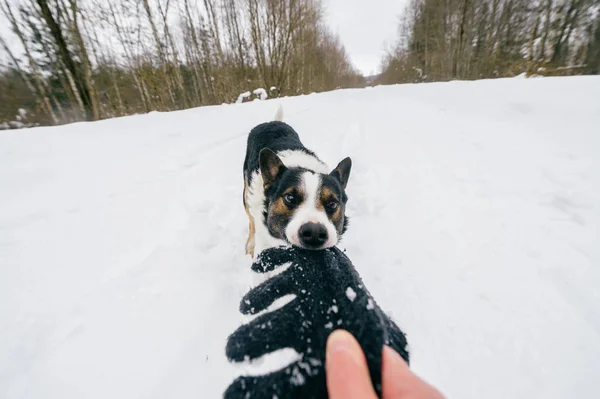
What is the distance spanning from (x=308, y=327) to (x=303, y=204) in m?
1.34

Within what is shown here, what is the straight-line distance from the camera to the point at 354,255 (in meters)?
2.76

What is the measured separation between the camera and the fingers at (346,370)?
71 centimetres

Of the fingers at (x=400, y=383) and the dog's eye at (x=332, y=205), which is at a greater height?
the fingers at (x=400, y=383)

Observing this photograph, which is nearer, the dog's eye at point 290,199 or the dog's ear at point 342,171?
the dog's eye at point 290,199

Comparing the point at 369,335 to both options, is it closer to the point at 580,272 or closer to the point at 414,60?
the point at 580,272

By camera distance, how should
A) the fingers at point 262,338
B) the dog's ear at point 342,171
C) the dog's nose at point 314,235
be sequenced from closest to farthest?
1. the fingers at point 262,338
2. the dog's nose at point 314,235
3. the dog's ear at point 342,171

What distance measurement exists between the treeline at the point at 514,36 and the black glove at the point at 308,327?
17790mm

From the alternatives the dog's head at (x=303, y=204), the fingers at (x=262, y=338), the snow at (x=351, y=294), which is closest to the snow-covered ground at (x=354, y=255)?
the dog's head at (x=303, y=204)

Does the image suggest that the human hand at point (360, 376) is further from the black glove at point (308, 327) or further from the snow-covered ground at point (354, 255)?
the snow-covered ground at point (354, 255)

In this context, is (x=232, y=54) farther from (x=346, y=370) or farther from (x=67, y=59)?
(x=346, y=370)

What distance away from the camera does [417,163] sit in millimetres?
4465

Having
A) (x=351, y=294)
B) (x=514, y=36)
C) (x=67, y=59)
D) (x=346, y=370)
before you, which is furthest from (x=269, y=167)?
(x=514, y=36)

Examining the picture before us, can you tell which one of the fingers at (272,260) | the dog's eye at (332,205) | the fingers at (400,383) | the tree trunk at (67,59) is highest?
the tree trunk at (67,59)

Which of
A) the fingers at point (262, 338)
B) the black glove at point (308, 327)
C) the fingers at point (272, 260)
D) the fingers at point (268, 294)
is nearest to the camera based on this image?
the black glove at point (308, 327)
